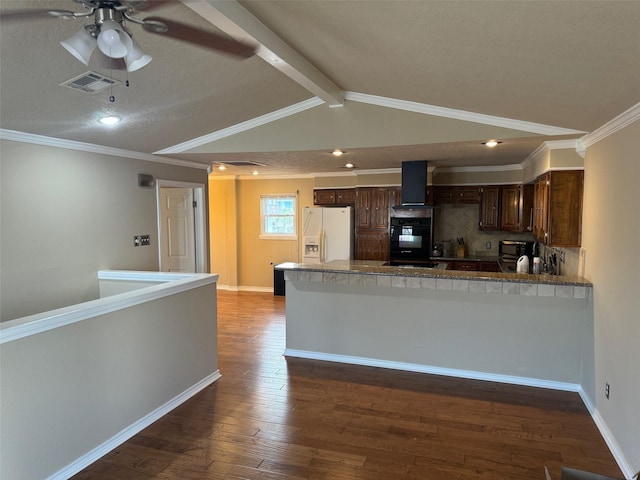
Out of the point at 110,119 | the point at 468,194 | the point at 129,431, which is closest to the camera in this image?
the point at 129,431

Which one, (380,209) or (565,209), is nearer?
(565,209)

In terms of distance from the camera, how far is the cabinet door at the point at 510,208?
6.09 meters

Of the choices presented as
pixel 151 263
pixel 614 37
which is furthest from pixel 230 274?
pixel 614 37

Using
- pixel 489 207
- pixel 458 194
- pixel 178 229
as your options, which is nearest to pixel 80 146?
pixel 178 229

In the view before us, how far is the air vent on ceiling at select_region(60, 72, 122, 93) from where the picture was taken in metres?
2.42

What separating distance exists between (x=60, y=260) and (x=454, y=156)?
444cm

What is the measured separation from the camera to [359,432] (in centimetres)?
300

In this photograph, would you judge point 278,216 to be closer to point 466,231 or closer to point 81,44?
point 466,231

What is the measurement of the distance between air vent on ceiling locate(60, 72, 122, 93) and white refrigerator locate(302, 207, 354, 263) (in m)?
4.68

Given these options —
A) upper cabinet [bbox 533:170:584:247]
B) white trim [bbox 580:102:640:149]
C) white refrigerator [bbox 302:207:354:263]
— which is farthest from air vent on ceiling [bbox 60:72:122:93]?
white refrigerator [bbox 302:207:354:263]

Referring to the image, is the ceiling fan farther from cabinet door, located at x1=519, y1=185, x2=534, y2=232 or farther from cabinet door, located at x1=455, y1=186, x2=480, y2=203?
cabinet door, located at x1=455, y1=186, x2=480, y2=203

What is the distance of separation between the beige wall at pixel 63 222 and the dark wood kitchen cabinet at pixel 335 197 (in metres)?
3.20

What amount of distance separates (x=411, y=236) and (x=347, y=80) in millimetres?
3410

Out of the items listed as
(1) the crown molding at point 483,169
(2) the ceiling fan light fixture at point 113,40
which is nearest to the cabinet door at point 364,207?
(1) the crown molding at point 483,169
